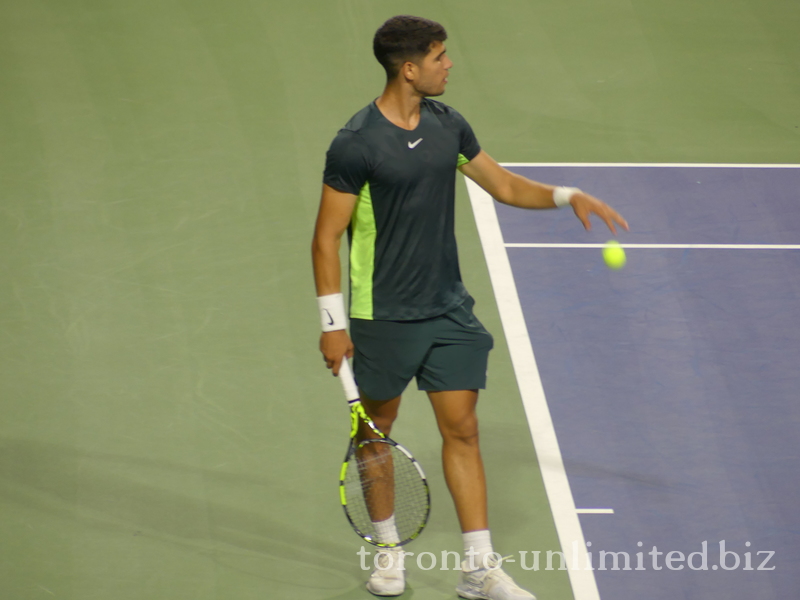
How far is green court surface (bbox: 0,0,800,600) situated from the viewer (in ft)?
15.5

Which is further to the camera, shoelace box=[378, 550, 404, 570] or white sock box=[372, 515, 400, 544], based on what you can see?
shoelace box=[378, 550, 404, 570]

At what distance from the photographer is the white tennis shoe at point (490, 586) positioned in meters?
4.17

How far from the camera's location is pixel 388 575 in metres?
4.41

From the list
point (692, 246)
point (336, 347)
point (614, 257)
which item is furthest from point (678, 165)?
point (336, 347)

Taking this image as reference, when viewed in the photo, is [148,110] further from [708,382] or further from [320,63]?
[708,382]

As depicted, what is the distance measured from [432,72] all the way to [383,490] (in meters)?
1.68

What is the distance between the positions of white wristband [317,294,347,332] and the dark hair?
0.88 m

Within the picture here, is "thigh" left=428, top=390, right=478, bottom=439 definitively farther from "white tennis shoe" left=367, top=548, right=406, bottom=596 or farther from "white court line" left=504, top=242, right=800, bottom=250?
"white court line" left=504, top=242, right=800, bottom=250

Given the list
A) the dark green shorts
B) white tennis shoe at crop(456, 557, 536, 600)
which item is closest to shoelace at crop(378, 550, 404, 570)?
white tennis shoe at crop(456, 557, 536, 600)

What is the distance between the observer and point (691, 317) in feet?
20.7

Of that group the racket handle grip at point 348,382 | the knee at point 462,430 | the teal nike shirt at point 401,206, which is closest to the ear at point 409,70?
the teal nike shirt at point 401,206

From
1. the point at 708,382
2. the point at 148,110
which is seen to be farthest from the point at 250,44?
the point at 708,382

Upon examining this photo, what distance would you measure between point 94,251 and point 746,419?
412 centimetres

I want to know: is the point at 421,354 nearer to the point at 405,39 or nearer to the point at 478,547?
the point at 478,547
